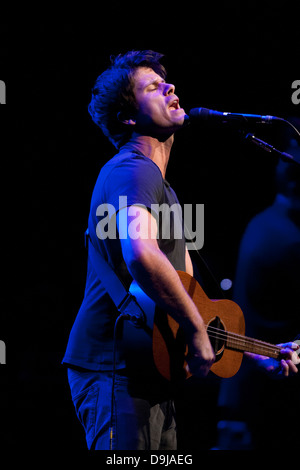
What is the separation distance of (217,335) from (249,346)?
29cm

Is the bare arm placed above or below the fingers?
above

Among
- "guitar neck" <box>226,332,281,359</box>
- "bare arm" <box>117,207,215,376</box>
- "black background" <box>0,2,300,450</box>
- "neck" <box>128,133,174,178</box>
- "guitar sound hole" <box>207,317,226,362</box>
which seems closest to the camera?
"bare arm" <box>117,207,215,376</box>

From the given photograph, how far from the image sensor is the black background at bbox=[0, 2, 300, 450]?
3.11m

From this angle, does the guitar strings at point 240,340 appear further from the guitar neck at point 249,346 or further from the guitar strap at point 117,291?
the guitar strap at point 117,291

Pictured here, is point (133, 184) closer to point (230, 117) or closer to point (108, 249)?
point (108, 249)

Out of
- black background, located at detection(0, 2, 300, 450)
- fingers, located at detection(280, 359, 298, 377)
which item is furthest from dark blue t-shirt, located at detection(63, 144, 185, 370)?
black background, located at detection(0, 2, 300, 450)

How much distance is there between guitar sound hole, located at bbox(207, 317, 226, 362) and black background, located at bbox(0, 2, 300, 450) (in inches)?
53.9

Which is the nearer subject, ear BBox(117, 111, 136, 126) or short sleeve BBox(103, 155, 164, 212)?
short sleeve BBox(103, 155, 164, 212)

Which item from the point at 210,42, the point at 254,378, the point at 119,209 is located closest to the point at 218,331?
the point at 119,209

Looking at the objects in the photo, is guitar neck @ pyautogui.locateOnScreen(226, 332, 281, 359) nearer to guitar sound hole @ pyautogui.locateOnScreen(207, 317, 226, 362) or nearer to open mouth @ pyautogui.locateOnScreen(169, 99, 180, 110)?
guitar sound hole @ pyautogui.locateOnScreen(207, 317, 226, 362)

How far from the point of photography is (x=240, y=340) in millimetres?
2088

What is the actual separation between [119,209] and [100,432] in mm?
784

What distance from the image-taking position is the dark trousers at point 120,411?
163 cm

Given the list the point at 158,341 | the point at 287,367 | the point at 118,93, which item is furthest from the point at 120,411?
the point at 118,93
